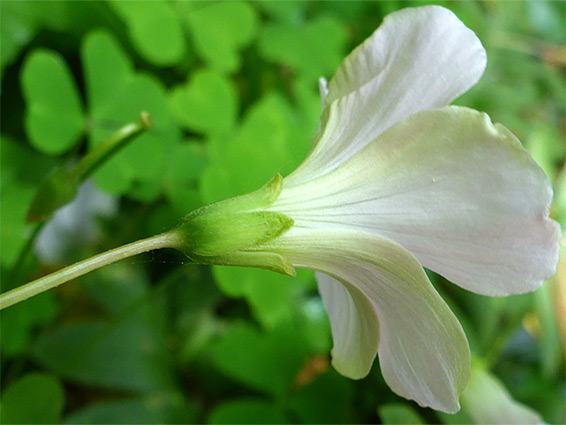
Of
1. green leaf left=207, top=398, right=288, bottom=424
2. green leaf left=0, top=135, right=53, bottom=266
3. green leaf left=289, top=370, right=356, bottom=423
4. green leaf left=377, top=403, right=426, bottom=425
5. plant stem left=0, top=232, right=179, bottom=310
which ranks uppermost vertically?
plant stem left=0, top=232, right=179, bottom=310

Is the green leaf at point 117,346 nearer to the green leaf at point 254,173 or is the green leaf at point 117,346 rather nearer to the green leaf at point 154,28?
the green leaf at point 254,173

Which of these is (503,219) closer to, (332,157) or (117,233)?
(332,157)

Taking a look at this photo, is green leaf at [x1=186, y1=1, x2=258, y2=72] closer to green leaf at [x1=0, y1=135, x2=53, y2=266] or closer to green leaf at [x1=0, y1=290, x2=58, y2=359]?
green leaf at [x1=0, y1=135, x2=53, y2=266]

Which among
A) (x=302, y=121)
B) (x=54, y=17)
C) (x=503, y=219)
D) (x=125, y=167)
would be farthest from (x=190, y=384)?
(x=503, y=219)

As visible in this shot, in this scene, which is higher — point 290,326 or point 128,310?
point 128,310

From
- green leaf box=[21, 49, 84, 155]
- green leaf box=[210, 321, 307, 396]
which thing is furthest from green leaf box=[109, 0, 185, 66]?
green leaf box=[210, 321, 307, 396]

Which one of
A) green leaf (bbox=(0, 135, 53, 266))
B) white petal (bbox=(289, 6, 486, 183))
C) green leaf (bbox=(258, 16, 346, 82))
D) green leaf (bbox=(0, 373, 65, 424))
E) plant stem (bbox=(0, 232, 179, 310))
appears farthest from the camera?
green leaf (bbox=(258, 16, 346, 82))
